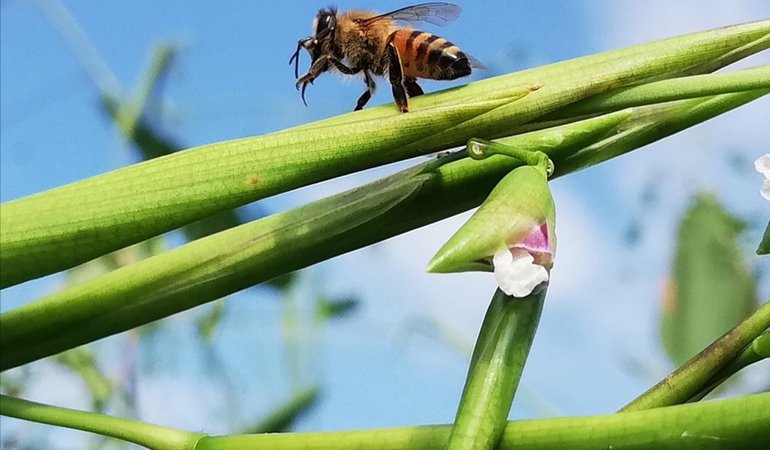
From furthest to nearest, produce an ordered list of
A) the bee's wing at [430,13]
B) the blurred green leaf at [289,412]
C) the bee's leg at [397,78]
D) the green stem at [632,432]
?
the blurred green leaf at [289,412], the bee's wing at [430,13], the bee's leg at [397,78], the green stem at [632,432]

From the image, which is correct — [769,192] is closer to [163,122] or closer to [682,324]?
[682,324]

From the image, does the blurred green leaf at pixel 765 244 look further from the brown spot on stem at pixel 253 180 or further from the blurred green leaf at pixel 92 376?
the blurred green leaf at pixel 92 376

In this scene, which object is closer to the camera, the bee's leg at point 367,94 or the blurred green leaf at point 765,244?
the blurred green leaf at point 765,244

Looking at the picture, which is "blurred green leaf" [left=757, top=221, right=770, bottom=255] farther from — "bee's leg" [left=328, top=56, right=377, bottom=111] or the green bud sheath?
"bee's leg" [left=328, top=56, right=377, bottom=111]

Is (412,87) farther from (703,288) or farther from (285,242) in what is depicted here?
(703,288)

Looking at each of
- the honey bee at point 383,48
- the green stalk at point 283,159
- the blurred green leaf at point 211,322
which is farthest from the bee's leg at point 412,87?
the blurred green leaf at point 211,322

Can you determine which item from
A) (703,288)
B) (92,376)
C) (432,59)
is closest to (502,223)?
(432,59)

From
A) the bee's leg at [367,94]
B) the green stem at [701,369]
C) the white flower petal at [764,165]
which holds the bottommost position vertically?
the green stem at [701,369]

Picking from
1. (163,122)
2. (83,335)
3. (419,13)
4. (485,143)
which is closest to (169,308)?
(83,335)
